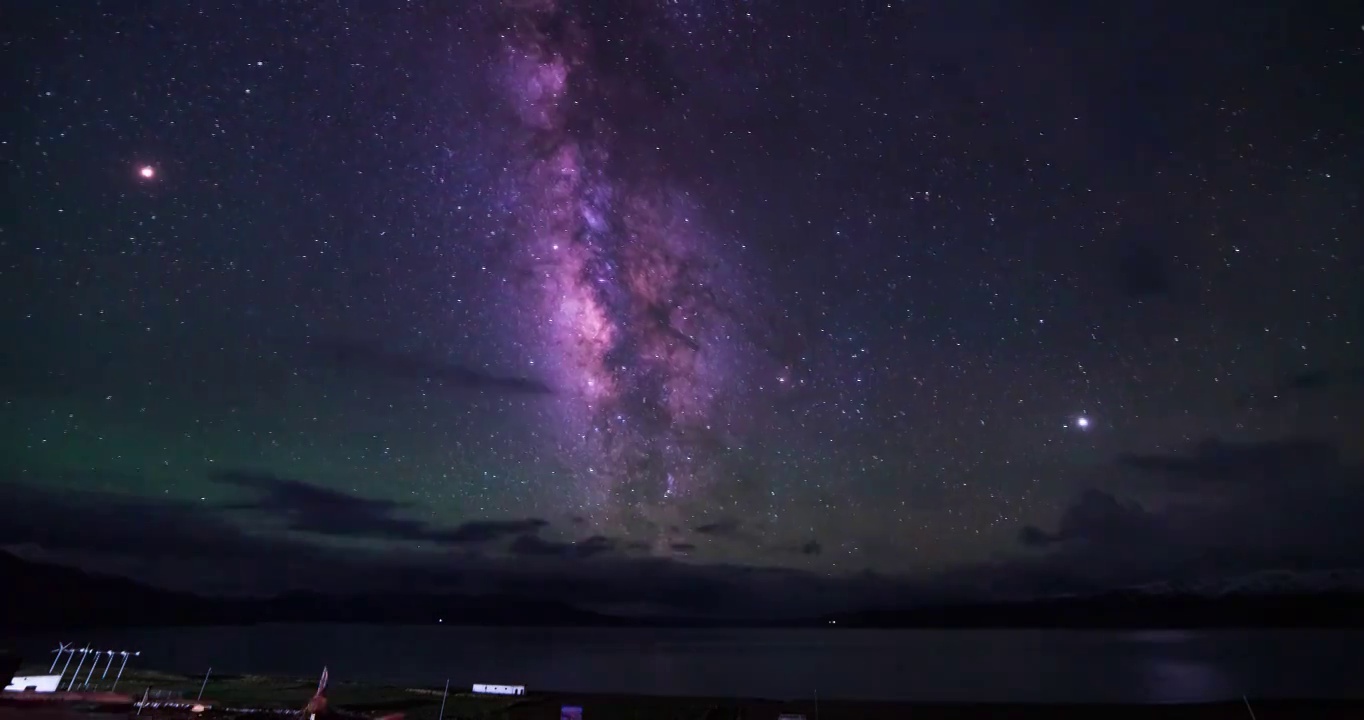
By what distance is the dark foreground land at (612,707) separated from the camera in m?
54.9

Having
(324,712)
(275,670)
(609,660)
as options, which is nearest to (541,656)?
(609,660)

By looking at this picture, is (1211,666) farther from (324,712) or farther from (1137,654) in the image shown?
(324,712)

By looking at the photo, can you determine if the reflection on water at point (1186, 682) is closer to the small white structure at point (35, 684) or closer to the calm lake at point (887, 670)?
the calm lake at point (887, 670)

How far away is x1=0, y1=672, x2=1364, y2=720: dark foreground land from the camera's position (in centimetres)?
5491

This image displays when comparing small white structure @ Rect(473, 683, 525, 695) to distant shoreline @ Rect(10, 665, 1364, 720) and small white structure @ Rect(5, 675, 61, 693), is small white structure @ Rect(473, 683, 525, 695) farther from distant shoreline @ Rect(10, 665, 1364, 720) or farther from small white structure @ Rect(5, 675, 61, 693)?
small white structure @ Rect(5, 675, 61, 693)

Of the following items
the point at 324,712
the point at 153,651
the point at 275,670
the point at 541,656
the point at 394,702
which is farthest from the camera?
the point at 541,656

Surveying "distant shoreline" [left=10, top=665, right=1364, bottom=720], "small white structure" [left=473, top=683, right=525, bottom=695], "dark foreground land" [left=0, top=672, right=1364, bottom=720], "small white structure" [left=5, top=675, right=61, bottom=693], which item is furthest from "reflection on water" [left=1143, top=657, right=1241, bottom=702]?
"small white structure" [left=5, top=675, right=61, bottom=693]

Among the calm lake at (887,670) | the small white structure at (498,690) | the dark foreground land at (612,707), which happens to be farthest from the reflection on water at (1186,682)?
the small white structure at (498,690)

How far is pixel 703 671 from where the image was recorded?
14275 centimetres

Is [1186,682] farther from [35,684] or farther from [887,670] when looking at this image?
[35,684]

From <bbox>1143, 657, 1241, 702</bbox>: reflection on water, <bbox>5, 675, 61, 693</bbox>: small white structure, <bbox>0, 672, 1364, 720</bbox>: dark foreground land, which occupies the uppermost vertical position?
<bbox>1143, 657, 1241, 702</bbox>: reflection on water

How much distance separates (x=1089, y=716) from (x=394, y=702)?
2090 inches

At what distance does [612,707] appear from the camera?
6044cm

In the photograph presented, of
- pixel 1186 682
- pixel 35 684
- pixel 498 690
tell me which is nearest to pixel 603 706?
pixel 498 690
